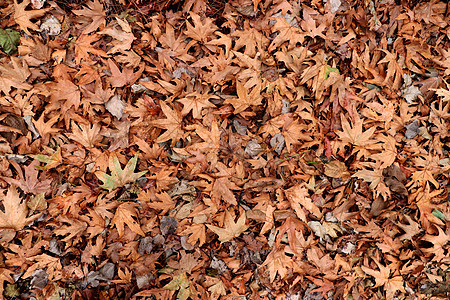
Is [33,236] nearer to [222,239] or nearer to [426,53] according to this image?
[222,239]

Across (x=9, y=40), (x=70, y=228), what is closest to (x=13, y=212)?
(x=70, y=228)

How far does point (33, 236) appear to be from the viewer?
1.74 m

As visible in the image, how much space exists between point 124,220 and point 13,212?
0.62 metres

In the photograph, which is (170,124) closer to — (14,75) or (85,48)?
(85,48)

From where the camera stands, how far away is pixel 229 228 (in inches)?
71.6

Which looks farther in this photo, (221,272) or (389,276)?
(389,276)

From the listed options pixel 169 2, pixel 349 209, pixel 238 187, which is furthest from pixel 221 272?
pixel 169 2

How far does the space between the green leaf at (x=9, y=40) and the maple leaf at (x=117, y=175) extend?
86 centimetres

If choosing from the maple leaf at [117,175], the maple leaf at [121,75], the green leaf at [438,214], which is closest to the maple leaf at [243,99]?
the maple leaf at [121,75]

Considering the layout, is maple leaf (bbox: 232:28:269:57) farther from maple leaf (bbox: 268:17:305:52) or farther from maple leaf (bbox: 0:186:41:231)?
maple leaf (bbox: 0:186:41:231)

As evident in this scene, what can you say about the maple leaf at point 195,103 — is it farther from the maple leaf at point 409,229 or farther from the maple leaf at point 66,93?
the maple leaf at point 409,229

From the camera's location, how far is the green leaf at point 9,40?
172 centimetres

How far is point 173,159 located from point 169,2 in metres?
0.99

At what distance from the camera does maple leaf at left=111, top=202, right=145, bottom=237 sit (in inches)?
69.4
